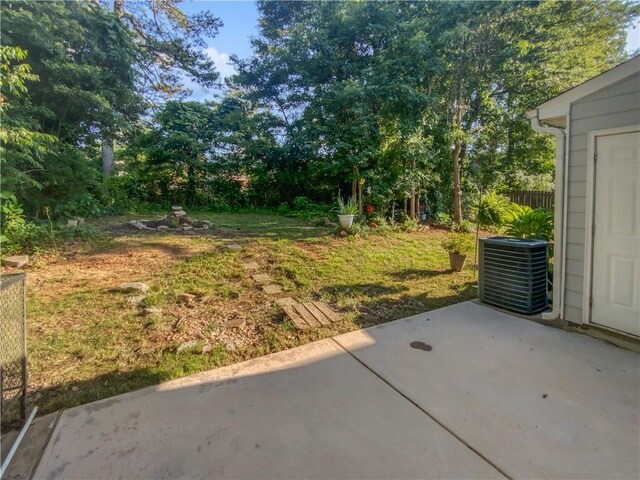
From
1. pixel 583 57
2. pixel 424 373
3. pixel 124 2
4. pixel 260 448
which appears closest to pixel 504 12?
pixel 583 57

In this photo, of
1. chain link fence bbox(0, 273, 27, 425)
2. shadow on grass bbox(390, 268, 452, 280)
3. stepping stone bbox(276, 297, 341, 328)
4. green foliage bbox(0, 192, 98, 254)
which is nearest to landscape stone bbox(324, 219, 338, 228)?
shadow on grass bbox(390, 268, 452, 280)

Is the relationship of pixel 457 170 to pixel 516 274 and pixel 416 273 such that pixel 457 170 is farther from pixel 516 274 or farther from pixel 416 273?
pixel 516 274

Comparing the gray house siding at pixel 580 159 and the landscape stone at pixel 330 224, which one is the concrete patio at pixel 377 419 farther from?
the landscape stone at pixel 330 224

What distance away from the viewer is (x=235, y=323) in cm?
290

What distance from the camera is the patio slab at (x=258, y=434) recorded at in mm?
1408

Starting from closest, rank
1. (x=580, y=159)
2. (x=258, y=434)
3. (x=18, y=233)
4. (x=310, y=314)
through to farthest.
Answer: (x=258, y=434) → (x=580, y=159) → (x=310, y=314) → (x=18, y=233)

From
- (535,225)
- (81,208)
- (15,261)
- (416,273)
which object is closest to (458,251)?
(416,273)

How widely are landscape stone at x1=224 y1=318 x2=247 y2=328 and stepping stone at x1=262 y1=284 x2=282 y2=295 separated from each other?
2.37 ft

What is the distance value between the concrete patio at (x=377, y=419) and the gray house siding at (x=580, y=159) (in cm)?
52

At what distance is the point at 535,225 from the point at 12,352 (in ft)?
15.6

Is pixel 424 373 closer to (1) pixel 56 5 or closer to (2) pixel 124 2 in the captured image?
(1) pixel 56 5

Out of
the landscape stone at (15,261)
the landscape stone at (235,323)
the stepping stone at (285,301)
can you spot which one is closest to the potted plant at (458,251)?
the stepping stone at (285,301)

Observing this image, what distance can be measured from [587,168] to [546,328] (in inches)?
55.8

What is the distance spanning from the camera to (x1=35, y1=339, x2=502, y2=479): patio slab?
4.62 feet
